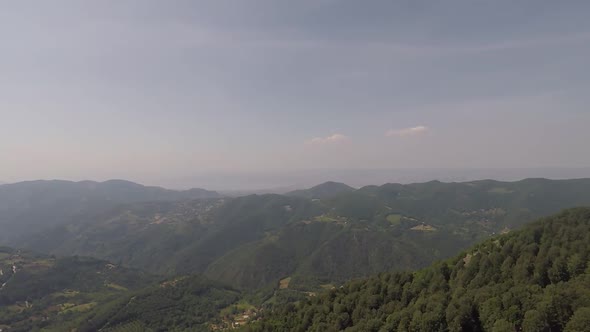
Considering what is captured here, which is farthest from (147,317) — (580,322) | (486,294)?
(580,322)

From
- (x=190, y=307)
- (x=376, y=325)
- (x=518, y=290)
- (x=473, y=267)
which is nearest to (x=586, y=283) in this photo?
(x=518, y=290)

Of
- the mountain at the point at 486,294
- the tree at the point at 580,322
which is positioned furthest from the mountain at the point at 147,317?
the tree at the point at 580,322

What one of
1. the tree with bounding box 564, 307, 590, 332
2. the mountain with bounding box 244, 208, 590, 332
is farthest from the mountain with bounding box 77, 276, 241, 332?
the tree with bounding box 564, 307, 590, 332

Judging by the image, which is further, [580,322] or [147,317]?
[147,317]

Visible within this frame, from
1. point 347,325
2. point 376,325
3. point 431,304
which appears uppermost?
point 431,304

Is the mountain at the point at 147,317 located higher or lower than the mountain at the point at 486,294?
lower

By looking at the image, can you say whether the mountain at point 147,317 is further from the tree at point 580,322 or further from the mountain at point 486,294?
the tree at point 580,322

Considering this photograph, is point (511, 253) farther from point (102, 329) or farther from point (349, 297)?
point (102, 329)

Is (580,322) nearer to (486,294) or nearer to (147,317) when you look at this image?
(486,294)
